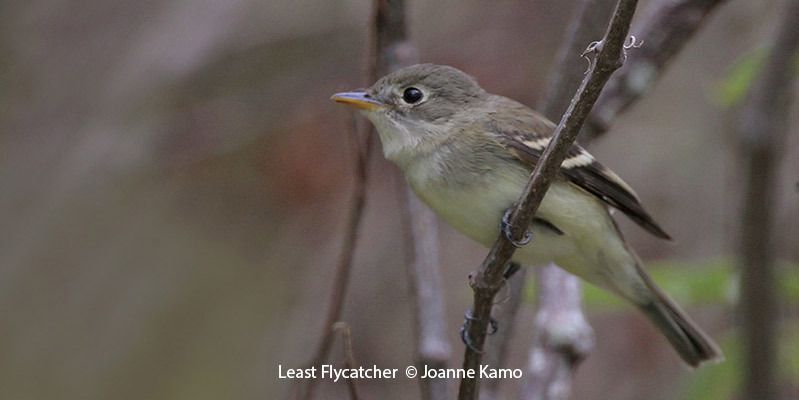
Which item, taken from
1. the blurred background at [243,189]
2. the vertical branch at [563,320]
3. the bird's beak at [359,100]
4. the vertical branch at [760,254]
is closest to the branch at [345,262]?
the bird's beak at [359,100]

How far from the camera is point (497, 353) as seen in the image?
11.8 ft

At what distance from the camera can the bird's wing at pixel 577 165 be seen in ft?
11.4

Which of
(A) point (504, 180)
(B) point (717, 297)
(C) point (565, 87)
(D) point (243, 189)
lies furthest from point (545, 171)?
(D) point (243, 189)

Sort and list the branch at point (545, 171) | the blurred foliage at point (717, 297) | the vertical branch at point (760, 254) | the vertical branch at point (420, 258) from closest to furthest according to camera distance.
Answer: the branch at point (545, 171) → the vertical branch at point (760, 254) → the vertical branch at point (420, 258) → the blurred foliage at point (717, 297)

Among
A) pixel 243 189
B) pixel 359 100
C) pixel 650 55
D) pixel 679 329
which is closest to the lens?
pixel 359 100

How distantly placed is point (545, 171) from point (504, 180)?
1.04m

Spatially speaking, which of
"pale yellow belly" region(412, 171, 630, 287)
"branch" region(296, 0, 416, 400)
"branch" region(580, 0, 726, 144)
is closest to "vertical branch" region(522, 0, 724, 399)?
"branch" region(580, 0, 726, 144)

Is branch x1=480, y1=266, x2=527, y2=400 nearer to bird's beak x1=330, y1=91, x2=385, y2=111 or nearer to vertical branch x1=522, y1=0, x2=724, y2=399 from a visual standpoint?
vertical branch x1=522, y1=0, x2=724, y2=399

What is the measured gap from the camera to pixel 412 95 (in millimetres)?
3824

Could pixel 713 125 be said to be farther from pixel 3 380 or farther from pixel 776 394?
pixel 3 380

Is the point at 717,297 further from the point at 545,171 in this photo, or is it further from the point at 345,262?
the point at 545,171

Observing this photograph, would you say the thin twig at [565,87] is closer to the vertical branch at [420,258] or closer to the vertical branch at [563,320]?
the vertical branch at [563,320]

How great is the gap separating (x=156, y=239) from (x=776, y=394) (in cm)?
543

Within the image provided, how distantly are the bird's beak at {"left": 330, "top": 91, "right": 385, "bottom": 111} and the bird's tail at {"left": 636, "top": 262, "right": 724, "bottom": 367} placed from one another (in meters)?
1.20
